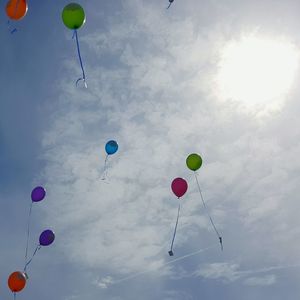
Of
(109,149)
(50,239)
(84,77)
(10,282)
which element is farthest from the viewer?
(109,149)

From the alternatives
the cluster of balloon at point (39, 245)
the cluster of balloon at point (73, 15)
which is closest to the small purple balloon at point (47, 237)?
the cluster of balloon at point (39, 245)

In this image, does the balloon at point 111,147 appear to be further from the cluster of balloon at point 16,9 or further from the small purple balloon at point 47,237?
the cluster of balloon at point 16,9

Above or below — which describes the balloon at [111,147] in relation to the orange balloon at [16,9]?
below

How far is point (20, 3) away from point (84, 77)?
3.70 metres

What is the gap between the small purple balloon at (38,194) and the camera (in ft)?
46.2

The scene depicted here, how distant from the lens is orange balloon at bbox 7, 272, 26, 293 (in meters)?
12.8

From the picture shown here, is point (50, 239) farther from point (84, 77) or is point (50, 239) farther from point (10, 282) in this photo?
point (84, 77)

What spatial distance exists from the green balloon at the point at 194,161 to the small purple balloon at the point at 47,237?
5856 millimetres

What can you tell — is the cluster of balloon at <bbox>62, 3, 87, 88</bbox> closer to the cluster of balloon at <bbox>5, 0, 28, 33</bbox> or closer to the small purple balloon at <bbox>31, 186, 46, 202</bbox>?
the cluster of balloon at <bbox>5, 0, 28, 33</bbox>

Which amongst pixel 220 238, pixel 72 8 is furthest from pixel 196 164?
pixel 72 8

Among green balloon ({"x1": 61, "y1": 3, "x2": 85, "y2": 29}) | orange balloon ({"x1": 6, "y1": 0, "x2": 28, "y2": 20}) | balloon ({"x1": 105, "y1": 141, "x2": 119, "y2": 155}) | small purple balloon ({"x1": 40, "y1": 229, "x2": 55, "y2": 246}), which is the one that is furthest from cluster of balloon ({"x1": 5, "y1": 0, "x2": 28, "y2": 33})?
small purple balloon ({"x1": 40, "y1": 229, "x2": 55, "y2": 246})

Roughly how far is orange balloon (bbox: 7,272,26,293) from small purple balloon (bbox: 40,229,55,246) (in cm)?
134

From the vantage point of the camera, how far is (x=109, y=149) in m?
14.8

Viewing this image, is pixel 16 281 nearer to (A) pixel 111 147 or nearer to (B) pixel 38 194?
(B) pixel 38 194
